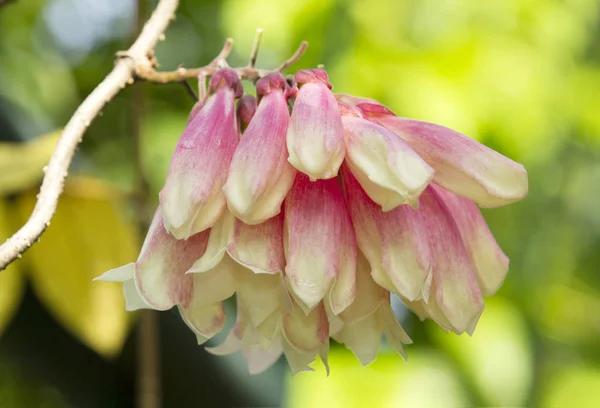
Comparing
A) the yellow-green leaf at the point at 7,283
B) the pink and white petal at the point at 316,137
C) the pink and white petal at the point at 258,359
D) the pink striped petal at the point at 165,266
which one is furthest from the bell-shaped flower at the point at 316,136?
the yellow-green leaf at the point at 7,283

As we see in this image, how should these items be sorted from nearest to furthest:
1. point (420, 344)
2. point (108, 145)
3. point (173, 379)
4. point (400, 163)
Answer: 1. point (400, 163)
2. point (173, 379)
3. point (420, 344)
4. point (108, 145)

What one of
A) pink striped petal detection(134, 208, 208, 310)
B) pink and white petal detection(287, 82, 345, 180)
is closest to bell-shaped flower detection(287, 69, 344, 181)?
pink and white petal detection(287, 82, 345, 180)

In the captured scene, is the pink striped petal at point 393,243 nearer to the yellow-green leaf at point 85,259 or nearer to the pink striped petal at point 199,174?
the pink striped petal at point 199,174

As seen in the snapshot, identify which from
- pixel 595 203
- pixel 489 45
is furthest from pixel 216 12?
pixel 595 203

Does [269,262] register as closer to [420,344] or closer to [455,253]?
[455,253]

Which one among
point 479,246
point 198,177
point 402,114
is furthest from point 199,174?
point 402,114

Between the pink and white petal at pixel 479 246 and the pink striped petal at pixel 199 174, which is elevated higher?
the pink striped petal at pixel 199 174
